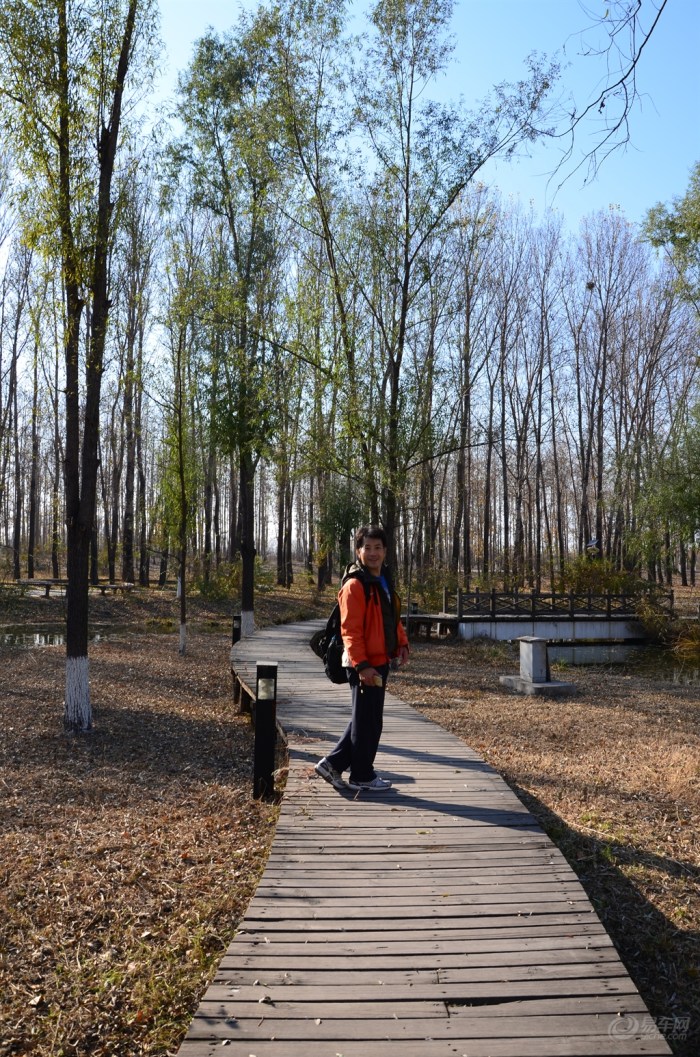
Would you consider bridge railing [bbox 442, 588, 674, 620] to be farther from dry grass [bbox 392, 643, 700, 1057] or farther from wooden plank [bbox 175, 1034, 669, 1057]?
wooden plank [bbox 175, 1034, 669, 1057]

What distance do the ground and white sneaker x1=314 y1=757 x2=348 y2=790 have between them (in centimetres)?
52

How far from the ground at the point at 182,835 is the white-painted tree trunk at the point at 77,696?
230 millimetres

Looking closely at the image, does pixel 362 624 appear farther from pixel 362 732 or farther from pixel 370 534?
pixel 362 732

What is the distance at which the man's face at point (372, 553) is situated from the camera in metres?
5.03

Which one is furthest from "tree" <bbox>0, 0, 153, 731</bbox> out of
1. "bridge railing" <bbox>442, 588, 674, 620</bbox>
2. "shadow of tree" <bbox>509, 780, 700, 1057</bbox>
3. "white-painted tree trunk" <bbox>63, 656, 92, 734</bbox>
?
"bridge railing" <bbox>442, 588, 674, 620</bbox>

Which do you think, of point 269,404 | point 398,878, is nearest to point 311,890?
point 398,878

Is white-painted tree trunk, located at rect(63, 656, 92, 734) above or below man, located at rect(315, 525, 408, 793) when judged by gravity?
below

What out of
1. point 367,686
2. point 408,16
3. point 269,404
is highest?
point 408,16

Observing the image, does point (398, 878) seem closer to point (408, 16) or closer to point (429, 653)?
point (408, 16)

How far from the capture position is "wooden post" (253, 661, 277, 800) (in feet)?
19.5

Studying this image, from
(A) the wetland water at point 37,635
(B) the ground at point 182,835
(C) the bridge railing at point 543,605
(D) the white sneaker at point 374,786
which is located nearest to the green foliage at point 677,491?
(C) the bridge railing at point 543,605

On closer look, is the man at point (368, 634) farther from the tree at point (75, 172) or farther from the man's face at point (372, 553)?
the tree at point (75, 172)

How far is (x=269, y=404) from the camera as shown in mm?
14773

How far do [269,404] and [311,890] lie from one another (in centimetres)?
1181
